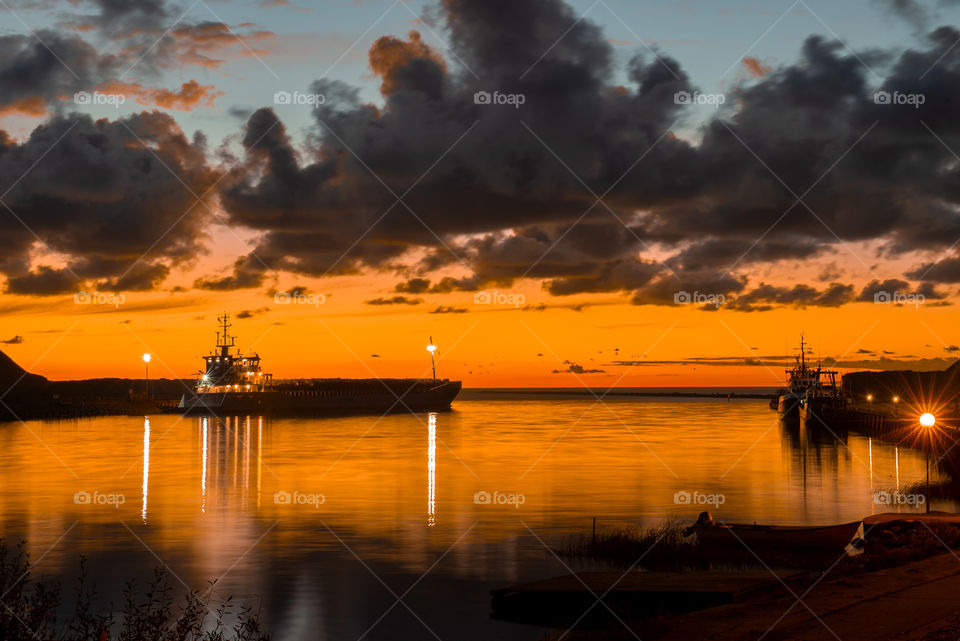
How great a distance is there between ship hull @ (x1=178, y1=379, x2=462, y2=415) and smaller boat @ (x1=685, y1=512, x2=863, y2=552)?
155067mm

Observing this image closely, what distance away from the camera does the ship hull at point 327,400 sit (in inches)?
6934

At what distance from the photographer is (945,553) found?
2100cm

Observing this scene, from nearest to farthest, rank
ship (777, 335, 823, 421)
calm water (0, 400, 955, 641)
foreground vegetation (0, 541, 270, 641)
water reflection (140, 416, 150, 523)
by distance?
1. foreground vegetation (0, 541, 270, 641)
2. calm water (0, 400, 955, 641)
3. water reflection (140, 416, 150, 523)
4. ship (777, 335, 823, 421)

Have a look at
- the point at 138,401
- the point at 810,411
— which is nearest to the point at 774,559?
the point at 810,411

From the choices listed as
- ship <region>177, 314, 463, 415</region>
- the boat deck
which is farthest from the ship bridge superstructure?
the boat deck

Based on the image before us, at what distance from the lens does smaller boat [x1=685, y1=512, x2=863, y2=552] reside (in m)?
27.4

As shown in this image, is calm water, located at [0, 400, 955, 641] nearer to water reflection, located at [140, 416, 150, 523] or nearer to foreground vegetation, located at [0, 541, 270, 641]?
water reflection, located at [140, 416, 150, 523]

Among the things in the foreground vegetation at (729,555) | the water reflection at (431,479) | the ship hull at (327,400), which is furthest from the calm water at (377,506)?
the ship hull at (327,400)

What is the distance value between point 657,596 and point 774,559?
838 cm

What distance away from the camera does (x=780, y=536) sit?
2794cm

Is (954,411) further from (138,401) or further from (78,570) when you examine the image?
(138,401)

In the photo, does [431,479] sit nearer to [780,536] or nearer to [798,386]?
[780,536]

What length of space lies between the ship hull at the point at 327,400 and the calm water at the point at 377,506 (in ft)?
263

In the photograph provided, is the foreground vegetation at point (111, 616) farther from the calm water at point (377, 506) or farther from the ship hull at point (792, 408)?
the ship hull at point (792, 408)
